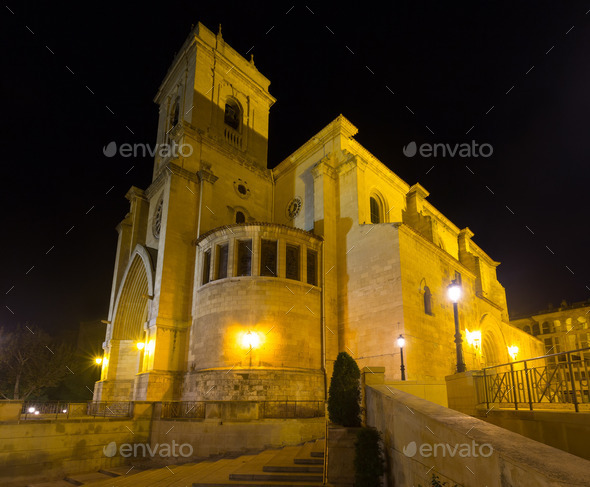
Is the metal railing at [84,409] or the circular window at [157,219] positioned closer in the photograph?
the metal railing at [84,409]

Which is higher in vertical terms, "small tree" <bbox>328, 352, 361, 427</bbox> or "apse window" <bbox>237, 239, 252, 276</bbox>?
"apse window" <bbox>237, 239, 252, 276</bbox>

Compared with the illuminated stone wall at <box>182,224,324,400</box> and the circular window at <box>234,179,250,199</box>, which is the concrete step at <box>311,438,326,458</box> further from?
the circular window at <box>234,179,250,199</box>

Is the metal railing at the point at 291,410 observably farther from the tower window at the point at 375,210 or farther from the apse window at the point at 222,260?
the tower window at the point at 375,210

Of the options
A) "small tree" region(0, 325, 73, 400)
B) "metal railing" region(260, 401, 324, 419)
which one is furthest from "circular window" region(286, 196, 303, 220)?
"small tree" region(0, 325, 73, 400)

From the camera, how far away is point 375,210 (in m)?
25.4

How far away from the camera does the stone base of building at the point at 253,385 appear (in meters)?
16.8

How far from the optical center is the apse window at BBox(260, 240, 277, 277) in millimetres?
19141

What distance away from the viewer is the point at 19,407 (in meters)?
13.7

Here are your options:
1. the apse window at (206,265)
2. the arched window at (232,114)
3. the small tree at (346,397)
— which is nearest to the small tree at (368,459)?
the small tree at (346,397)

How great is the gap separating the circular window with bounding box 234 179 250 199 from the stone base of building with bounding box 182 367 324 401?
37.1ft

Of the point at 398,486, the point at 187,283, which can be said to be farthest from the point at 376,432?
the point at 187,283

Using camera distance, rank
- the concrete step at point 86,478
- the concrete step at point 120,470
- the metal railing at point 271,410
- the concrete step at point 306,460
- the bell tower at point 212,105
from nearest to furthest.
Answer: the concrete step at point 306,460
the concrete step at point 86,478
the concrete step at point 120,470
the metal railing at point 271,410
the bell tower at point 212,105

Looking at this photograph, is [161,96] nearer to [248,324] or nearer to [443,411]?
[248,324]

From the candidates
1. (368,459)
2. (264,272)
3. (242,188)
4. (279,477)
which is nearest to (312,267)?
(264,272)
